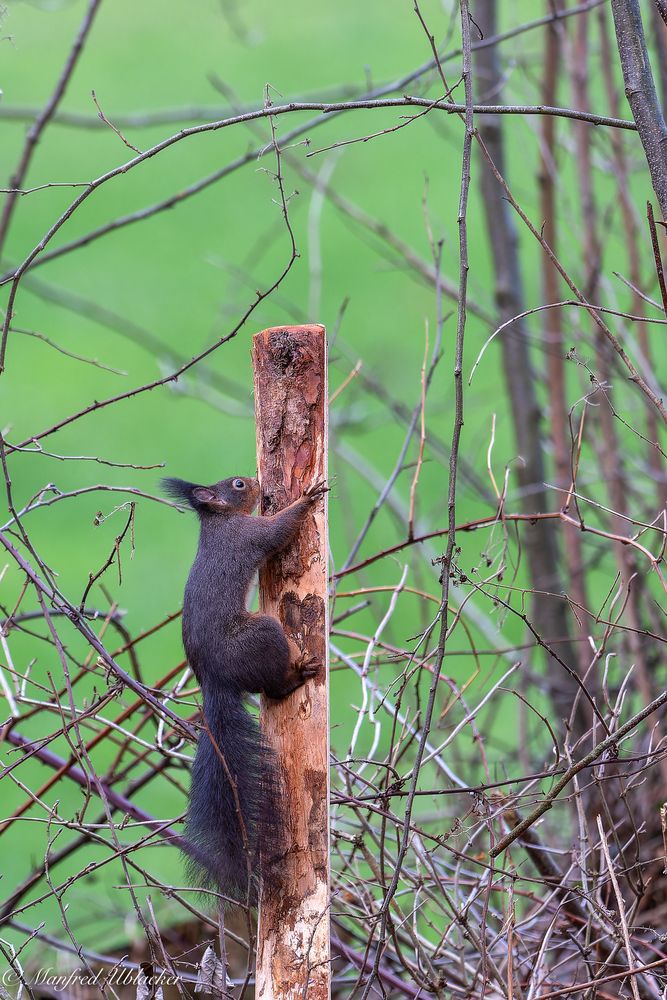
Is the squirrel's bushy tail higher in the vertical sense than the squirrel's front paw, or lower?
lower

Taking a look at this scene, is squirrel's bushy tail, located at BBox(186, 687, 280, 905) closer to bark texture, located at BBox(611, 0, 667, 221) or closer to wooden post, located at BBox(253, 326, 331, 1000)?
wooden post, located at BBox(253, 326, 331, 1000)

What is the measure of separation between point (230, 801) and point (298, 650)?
1.05 feet

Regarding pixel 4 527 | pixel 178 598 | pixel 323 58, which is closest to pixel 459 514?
pixel 178 598

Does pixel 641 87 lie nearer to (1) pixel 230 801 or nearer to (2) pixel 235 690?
(2) pixel 235 690

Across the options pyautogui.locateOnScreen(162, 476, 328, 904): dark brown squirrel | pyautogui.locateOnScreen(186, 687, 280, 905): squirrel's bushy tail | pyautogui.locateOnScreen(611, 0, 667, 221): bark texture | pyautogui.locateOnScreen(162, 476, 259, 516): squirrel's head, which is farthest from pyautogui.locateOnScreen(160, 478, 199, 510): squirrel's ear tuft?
pyautogui.locateOnScreen(611, 0, 667, 221): bark texture

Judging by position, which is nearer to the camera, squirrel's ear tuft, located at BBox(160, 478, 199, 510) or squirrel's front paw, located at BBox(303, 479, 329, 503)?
squirrel's front paw, located at BBox(303, 479, 329, 503)

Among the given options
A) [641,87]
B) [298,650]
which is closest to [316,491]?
[298,650]

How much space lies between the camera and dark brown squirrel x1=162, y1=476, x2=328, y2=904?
205 cm

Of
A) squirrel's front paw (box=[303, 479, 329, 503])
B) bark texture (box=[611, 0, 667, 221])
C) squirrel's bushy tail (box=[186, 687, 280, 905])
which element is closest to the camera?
bark texture (box=[611, 0, 667, 221])

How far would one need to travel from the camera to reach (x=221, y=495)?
2561mm

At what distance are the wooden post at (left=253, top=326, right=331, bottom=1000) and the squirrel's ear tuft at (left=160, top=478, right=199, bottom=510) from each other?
343mm

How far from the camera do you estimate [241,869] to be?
80.6 inches

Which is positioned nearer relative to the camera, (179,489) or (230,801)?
(230,801)

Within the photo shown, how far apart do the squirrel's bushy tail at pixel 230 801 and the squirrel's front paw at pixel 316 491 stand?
1.38 feet
